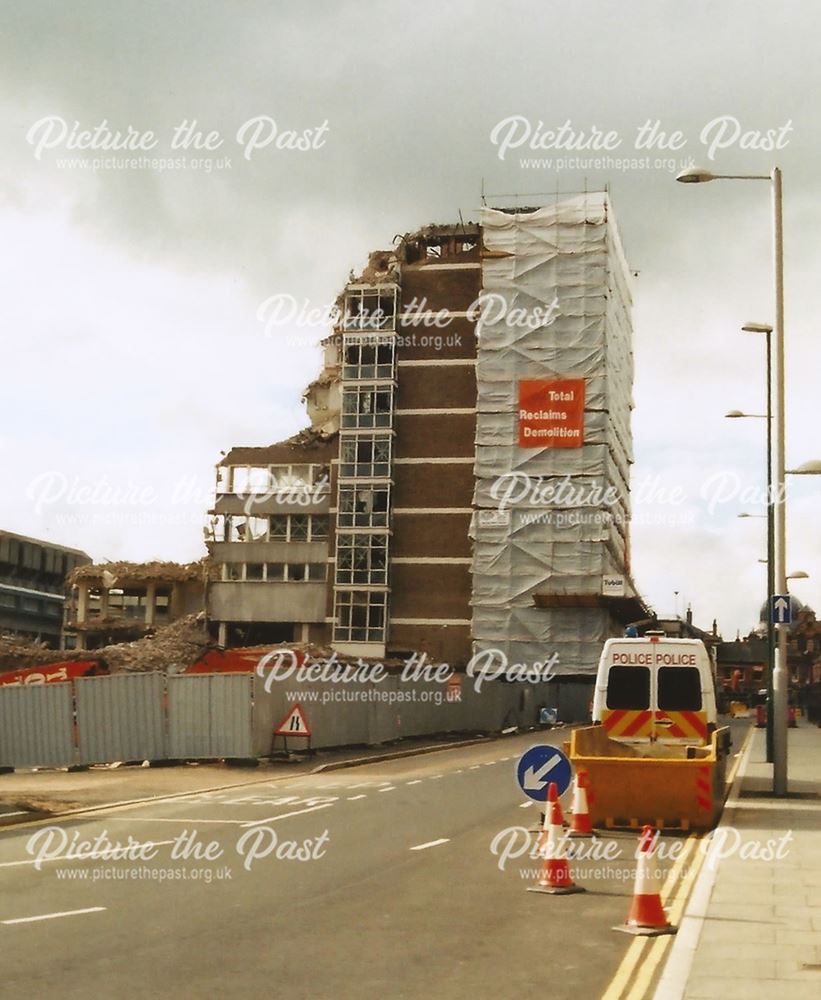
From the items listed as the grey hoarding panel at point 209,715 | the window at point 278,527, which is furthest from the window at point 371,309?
the grey hoarding panel at point 209,715

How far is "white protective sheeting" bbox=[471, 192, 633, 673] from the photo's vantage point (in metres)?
77.4

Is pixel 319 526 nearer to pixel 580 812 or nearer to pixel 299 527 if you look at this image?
pixel 299 527

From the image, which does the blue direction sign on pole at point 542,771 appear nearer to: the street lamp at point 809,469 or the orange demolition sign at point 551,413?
the street lamp at point 809,469

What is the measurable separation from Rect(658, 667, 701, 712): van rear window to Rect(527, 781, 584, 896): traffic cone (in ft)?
23.9

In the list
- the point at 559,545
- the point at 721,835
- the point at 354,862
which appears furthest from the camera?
the point at 559,545

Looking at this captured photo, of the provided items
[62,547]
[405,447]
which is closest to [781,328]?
[405,447]

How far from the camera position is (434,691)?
162ft

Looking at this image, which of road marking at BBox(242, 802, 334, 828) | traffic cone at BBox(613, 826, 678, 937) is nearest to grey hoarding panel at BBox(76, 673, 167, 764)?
road marking at BBox(242, 802, 334, 828)

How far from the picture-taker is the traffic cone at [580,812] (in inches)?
642

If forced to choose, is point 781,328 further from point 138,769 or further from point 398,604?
point 398,604

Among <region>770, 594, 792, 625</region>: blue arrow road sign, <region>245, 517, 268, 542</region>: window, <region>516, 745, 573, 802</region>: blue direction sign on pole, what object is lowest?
<region>516, 745, 573, 802</region>: blue direction sign on pole

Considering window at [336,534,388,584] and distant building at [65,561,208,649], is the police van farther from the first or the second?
distant building at [65,561,208,649]

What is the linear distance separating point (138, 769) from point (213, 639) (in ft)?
168

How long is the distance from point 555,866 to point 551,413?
67162mm
